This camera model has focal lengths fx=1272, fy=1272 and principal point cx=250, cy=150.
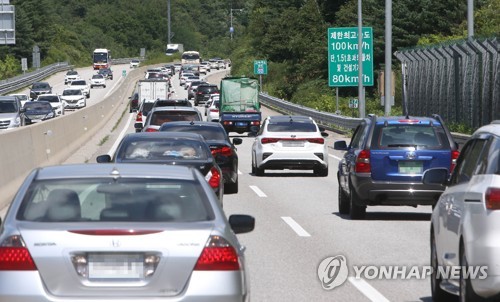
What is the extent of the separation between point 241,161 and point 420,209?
1544 centimetres

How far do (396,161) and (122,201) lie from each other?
1178 centimetres

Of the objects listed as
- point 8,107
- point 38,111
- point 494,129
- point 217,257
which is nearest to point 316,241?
point 494,129

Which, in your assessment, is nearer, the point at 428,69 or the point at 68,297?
the point at 68,297

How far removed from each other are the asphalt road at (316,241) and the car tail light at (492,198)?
2.74 m

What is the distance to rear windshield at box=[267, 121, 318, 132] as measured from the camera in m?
31.3

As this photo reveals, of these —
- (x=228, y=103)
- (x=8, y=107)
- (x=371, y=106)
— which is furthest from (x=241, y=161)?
(x=371, y=106)

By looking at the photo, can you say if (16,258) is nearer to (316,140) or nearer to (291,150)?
(291,150)

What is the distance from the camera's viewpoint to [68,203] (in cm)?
841

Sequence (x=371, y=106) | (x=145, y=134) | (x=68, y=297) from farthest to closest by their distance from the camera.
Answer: (x=371, y=106), (x=145, y=134), (x=68, y=297)

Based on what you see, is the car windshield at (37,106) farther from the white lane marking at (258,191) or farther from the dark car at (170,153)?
the dark car at (170,153)

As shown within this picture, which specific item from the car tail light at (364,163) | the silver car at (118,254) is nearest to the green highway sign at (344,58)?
the car tail light at (364,163)


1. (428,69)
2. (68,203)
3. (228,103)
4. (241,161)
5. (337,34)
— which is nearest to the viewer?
(68,203)

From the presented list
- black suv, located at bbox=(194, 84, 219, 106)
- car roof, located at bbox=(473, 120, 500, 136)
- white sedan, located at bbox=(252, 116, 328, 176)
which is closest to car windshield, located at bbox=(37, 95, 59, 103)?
black suv, located at bbox=(194, 84, 219, 106)

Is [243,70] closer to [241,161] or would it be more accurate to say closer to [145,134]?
[241,161]
